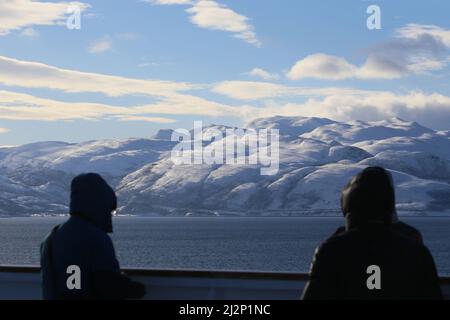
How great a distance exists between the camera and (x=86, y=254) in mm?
6016

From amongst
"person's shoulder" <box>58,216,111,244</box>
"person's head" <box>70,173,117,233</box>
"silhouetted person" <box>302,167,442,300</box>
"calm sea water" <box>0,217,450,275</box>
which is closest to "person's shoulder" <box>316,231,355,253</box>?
"silhouetted person" <box>302,167,442,300</box>

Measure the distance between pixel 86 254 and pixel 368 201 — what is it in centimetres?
225

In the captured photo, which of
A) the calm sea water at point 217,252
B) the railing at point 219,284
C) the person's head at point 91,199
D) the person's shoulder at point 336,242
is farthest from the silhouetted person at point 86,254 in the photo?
the calm sea water at point 217,252

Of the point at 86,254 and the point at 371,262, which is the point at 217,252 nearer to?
the point at 86,254

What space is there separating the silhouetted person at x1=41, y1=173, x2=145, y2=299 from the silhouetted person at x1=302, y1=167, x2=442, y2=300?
5.60 feet

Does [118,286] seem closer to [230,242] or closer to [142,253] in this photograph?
[142,253]

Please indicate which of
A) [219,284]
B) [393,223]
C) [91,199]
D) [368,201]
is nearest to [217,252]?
[219,284]

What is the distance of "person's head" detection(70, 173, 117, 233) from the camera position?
20.3 feet

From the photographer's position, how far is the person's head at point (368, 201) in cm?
493

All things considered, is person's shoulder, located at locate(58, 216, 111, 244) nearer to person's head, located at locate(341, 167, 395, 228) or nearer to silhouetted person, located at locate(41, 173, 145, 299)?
silhouetted person, located at locate(41, 173, 145, 299)

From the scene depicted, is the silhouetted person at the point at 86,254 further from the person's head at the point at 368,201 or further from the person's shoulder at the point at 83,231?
the person's head at the point at 368,201
